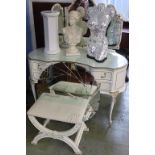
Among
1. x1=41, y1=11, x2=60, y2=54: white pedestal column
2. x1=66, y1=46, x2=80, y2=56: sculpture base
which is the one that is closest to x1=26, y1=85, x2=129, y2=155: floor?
x1=66, y1=46, x2=80, y2=56: sculpture base

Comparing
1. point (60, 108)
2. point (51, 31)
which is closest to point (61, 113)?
point (60, 108)

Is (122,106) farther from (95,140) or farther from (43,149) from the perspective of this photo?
(43,149)

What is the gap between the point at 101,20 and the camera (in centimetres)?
136

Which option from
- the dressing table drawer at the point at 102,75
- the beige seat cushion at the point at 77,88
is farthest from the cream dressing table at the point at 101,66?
the beige seat cushion at the point at 77,88

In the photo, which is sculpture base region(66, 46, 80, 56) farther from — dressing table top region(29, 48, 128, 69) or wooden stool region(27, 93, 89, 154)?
wooden stool region(27, 93, 89, 154)

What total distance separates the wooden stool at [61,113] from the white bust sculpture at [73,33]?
1.09 ft

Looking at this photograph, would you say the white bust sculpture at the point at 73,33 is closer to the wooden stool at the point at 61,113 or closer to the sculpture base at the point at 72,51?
the sculpture base at the point at 72,51

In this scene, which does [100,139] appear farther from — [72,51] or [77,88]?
[72,51]

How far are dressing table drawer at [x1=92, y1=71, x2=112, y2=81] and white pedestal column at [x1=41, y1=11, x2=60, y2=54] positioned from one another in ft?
1.10

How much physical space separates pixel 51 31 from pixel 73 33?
148 millimetres

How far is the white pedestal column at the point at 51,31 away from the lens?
1.47 meters
